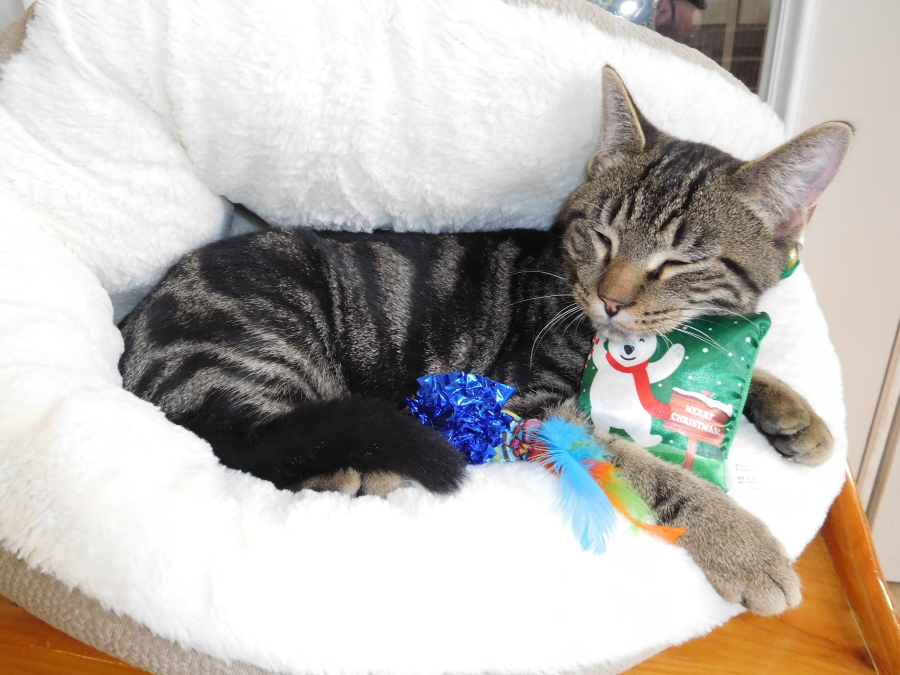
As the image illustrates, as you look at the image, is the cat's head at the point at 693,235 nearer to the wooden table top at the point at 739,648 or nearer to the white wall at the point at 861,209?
the wooden table top at the point at 739,648

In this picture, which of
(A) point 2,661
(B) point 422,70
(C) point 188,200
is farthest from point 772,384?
(A) point 2,661

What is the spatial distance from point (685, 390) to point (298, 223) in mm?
764

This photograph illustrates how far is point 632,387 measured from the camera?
3.01 feet

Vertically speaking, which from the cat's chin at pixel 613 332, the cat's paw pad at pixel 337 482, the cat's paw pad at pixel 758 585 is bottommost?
the cat's paw pad at pixel 758 585

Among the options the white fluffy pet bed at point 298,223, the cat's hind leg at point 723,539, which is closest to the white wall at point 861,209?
the white fluffy pet bed at point 298,223

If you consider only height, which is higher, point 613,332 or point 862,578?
point 613,332

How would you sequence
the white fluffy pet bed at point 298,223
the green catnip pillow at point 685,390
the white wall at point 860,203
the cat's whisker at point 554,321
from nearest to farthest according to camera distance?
the white fluffy pet bed at point 298,223 → the green catnip pillow at point 685,390 → the cat's whisker at point 554,321 → the white wall at point 860,203

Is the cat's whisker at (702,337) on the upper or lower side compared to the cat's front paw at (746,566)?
upper

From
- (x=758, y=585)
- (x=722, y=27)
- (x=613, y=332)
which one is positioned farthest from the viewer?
(x=722, y=27)

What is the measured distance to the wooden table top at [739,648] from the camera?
0.76 m

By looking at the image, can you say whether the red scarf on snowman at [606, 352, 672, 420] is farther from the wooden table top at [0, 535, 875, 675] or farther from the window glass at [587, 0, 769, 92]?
the window glass at [587, 0, 769, 92]

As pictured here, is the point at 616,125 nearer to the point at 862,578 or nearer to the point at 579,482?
the point at 579,482

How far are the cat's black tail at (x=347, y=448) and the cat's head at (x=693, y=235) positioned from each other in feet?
1.24

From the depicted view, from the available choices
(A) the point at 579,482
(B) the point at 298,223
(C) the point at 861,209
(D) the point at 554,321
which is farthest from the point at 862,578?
(B) the point at 298,223
